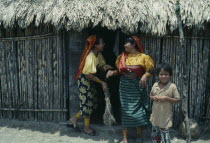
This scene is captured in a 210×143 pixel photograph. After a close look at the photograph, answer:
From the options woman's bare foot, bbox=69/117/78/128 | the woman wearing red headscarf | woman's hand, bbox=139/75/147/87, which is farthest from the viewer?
woman's bare foot, bbox=69/117/78/128

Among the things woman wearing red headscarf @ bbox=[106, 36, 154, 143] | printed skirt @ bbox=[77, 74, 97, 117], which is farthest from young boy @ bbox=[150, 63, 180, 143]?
printed skirt @ bbox=[77, 74, 97, 117]

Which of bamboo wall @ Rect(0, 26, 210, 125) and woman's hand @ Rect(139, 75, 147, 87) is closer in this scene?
woman's hand @ Rect(139, 75, 147, 87)

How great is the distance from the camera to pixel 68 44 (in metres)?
5.79

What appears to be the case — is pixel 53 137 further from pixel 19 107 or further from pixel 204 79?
pixel 204 79

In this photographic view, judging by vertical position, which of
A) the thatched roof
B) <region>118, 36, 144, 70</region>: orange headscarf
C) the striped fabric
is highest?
the thatched roof

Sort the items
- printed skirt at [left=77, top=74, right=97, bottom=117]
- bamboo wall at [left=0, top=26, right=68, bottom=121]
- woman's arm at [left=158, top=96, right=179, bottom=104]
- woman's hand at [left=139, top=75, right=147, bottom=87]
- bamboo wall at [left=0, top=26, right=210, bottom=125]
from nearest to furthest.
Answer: woman's arm at [left=158, top=96, right=179, bottom=104]
woman's hand at [left=139, top=75, right=147, bottom=87]
printed skirt at [left=77, top=74, right=97, bottom=117]
bamboo wall at [left=0, top=26, right=210, bottom=125]
bamboo wall at [left=0, top=26, right=68, bottom=121]

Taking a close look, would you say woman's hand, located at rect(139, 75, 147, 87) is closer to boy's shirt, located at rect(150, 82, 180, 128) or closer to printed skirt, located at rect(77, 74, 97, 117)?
boy's shirt, located at rect(150, 82, 180, 128)

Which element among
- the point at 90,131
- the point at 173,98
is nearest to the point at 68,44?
the point at 90,131

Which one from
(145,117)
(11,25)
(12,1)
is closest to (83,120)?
(145,117)

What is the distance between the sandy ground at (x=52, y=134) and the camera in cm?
538

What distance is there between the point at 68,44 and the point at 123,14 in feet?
4.42

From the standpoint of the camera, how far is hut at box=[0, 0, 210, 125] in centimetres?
516

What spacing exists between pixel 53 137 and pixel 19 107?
3.86 ft

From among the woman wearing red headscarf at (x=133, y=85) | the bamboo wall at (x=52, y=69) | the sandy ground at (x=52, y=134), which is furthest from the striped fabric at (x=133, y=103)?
the bamboo wall at (x=52, y=69)
